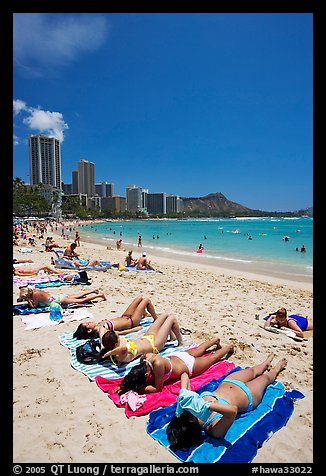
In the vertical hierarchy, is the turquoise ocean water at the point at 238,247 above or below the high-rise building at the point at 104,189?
below

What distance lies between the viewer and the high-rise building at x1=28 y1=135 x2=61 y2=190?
311ft

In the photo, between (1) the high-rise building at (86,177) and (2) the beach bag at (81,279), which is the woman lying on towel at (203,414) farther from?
(1) the high-rise building at (86,177)

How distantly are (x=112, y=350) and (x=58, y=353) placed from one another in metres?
0.99

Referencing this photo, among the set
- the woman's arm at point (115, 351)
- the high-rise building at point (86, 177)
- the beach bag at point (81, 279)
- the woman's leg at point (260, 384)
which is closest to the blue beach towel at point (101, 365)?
the woman's arm at point (115, 351)

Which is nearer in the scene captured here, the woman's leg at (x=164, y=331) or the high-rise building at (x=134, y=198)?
the woman's leg at (x=164, y=331)

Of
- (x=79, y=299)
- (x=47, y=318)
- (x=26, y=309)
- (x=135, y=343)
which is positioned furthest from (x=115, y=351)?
(x=26, y=309)

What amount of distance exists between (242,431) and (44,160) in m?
113

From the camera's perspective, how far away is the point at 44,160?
99938 mm

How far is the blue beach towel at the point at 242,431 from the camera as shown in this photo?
2.05 metres

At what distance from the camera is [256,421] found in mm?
2365

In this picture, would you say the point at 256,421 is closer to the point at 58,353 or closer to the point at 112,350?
the point at 112,350

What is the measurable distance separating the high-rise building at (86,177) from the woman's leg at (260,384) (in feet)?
516

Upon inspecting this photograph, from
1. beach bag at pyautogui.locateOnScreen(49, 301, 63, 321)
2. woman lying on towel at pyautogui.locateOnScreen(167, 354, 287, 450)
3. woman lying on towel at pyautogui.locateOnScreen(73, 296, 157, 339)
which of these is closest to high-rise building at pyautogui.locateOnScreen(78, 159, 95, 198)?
beach bag at pyautogui.locateOnScreen(49, 301, 63, 321)
